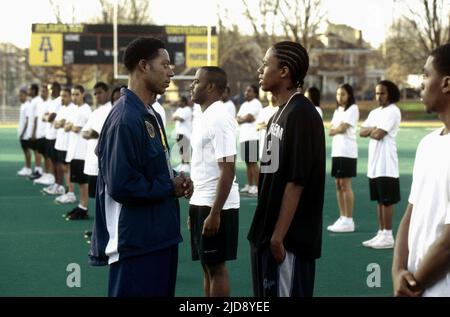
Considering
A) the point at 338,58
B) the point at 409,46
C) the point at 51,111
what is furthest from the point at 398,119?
the point at 338,58

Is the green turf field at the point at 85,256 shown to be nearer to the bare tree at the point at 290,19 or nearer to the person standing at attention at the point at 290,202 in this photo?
the person standing at attention at the point at 290,202

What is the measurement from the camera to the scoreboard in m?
27.9

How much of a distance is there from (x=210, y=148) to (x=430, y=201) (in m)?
2.95

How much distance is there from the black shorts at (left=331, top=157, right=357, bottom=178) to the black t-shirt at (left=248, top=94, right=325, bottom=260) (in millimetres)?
6380

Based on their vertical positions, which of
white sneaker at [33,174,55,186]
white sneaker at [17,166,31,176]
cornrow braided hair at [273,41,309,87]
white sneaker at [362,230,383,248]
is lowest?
white sneaker at [17,166,31,176]

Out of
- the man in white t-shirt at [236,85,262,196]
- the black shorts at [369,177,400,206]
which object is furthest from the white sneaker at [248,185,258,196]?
the black shorts at [369,177,400,206]

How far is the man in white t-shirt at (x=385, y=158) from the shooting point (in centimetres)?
965

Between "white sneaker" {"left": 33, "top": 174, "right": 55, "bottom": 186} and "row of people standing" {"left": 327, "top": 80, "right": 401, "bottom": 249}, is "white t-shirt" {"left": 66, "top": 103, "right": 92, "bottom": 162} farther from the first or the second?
"white sneaker" {"left": 33, "top": 174, "right": 55, "bottom": 186}

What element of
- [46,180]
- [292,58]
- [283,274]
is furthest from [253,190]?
[283,274]

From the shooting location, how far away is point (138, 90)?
4516 millimetres

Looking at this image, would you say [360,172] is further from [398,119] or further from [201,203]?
[201,203]

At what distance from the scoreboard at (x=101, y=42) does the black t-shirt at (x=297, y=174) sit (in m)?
22.8

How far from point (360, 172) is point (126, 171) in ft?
48.8

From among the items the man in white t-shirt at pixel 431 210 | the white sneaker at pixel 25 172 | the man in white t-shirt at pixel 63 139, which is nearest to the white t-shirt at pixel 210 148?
the man in white t-shirt at pixel 431 210
